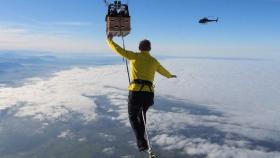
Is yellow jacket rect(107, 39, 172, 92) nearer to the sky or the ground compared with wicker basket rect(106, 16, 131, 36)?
nearer to the ground

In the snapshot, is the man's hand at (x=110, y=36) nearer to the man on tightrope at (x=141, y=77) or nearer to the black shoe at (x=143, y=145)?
the man on tightrope at (x=141, y=77)

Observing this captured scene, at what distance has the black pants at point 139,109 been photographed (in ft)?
29.9

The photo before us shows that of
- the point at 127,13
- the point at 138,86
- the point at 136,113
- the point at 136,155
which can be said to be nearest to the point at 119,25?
the point at 127,13

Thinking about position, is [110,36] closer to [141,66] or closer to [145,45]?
[145,45]

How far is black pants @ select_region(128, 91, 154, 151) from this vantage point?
9117mm

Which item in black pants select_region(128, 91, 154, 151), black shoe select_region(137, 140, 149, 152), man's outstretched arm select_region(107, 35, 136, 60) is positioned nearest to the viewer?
man's outstretched arm select_region(107, 35, 136, 60)

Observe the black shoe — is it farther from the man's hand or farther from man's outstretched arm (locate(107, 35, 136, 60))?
the man's hand

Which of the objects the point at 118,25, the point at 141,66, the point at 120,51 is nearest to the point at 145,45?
the point at 141,66

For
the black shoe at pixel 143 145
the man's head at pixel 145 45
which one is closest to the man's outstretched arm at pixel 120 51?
the man's head at pixel 145 45

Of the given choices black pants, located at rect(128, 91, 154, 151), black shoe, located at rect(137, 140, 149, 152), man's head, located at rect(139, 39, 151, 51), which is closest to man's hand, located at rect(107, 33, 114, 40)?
man's head, located at rect(139, 39, 151, 51)

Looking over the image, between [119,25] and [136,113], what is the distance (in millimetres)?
2675

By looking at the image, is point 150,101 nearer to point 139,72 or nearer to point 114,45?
point 139,72

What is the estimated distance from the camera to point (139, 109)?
9445 millimetres

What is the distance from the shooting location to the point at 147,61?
355 inches
